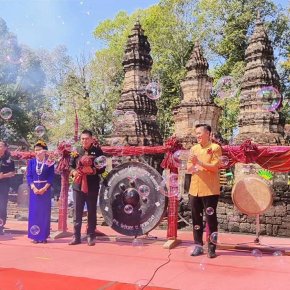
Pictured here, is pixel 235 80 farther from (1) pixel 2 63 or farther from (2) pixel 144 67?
(1) pixel 2 63

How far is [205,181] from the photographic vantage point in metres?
5.98

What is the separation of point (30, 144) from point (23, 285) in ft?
103

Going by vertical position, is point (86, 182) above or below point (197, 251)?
above

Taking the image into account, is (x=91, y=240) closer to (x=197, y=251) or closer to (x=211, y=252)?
(x=197, y=251)

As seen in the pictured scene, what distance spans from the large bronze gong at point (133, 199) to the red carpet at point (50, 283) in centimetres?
238

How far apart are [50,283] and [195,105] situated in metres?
17.6

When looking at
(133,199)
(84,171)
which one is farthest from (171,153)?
(84,171)

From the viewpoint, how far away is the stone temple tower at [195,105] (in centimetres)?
2117

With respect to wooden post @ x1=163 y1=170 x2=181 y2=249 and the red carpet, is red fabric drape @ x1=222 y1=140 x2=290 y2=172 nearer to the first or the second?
wooden post @ x1=163 y1=170 x2=181 y2=249

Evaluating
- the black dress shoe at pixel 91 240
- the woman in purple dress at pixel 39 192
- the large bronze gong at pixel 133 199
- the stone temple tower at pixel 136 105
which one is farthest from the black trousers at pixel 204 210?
the stone temple tower at pixel 136 105

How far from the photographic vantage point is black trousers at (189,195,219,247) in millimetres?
5965

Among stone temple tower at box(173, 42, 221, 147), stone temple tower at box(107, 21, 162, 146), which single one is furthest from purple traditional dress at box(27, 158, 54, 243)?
stone temple tower at box(173, 42, 221, 147)

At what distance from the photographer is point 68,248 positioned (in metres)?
6.56

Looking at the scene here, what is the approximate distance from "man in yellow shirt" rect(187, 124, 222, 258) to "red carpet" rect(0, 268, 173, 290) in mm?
1873
